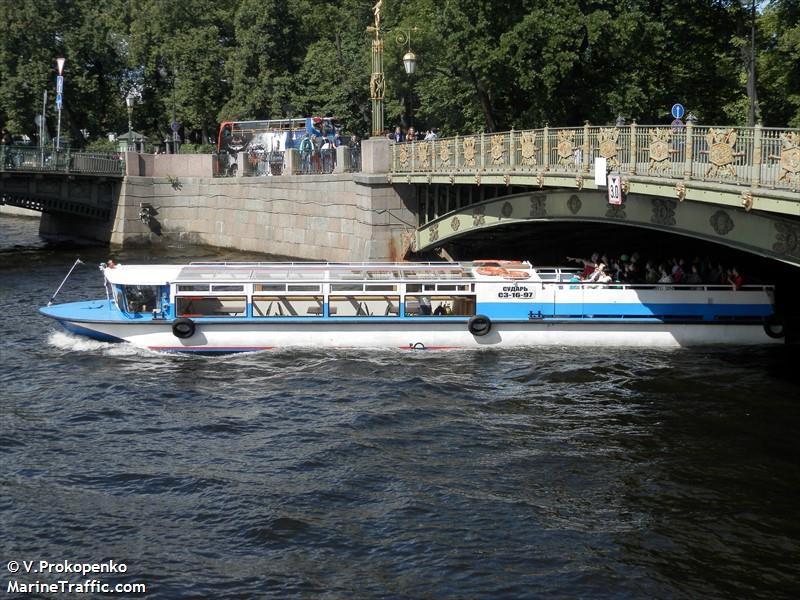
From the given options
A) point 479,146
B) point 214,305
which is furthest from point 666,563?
point 479,146

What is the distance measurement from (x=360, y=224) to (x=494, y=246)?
5286mm

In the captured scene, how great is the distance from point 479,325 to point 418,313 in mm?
1677

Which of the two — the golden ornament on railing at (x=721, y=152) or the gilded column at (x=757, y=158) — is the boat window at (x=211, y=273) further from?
the gilded column at (x=757, y=158)

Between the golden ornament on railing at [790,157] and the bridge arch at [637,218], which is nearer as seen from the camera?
the golden ornament on railing at [790,157]

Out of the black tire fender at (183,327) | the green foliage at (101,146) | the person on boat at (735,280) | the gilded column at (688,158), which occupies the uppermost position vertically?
the green foliage at (101,146)

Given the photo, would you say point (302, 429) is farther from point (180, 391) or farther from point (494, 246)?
point (494, 246)

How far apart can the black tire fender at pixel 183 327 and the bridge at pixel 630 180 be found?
958 cm

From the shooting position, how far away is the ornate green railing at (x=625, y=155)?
21328 mm

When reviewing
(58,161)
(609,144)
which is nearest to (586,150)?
(609,144)

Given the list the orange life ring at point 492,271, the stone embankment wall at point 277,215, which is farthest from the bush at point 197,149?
the orange life ring at point 492,271

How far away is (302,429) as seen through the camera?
76.4 ft

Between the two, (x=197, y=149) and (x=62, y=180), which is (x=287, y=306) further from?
(x=197, y=149)

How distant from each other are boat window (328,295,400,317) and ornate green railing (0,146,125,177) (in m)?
27.8

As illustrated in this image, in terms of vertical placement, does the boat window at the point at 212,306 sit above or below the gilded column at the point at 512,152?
below
